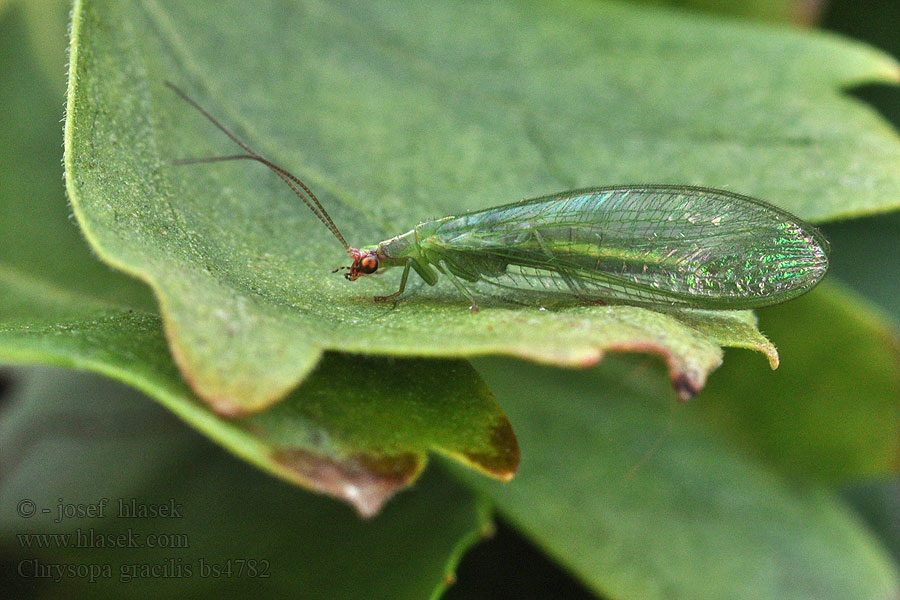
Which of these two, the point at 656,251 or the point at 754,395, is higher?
the point at 656,251

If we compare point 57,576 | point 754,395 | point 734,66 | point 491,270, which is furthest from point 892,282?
point 57,576

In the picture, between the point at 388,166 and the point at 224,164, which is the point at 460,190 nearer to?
the point at 388,166

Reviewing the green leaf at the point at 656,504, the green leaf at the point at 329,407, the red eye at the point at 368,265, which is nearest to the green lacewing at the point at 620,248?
the red eye at the point at 368,265

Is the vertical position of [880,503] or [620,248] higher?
[620,248]

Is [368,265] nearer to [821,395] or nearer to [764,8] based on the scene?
[821,395]

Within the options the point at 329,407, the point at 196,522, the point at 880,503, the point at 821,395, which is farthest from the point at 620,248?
the point at 880,503

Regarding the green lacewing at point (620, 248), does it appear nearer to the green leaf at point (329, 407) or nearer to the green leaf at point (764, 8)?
the green leaf at point (329, 407)

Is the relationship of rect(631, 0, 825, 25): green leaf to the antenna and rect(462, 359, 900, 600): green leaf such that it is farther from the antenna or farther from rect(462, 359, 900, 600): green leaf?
the antenna

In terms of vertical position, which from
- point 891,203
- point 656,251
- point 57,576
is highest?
point 891,203
